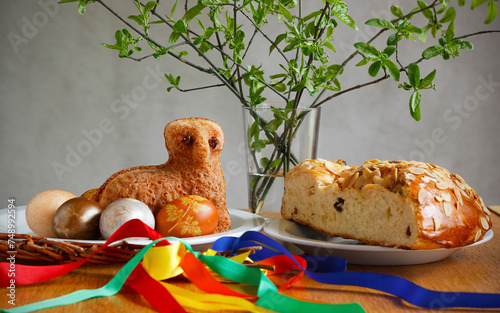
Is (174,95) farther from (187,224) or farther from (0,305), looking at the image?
(0,305)

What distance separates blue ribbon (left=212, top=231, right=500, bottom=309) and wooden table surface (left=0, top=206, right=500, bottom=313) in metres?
0.01

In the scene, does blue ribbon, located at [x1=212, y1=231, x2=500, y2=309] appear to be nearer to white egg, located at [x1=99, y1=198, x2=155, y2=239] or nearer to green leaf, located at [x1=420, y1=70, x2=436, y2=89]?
white egg, located at [x1=99, y1=198, x2=155, y2=239]

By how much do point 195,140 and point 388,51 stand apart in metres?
0.42

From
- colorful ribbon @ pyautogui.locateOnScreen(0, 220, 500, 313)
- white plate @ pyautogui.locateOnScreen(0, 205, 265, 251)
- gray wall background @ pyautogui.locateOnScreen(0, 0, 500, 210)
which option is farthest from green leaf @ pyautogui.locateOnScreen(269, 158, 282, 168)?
gray wall background @ pyautogui.locateOnScreen(0, 0, 500, 210)

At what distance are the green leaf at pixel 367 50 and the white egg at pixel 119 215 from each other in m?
0.50

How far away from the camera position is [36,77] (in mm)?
2516

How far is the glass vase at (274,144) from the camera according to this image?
3.59ft

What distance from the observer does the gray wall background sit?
2.48 metres

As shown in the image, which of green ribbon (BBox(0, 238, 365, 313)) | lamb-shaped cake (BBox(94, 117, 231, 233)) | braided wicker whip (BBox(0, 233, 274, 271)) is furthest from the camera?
lamb-shaped cake (BBox(94, 117, 231, 233))

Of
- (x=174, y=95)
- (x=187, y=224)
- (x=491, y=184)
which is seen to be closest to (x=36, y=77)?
(x=174, y=95)

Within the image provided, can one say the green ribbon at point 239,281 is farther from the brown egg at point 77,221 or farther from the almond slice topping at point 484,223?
the almond slice topping at point 484,223

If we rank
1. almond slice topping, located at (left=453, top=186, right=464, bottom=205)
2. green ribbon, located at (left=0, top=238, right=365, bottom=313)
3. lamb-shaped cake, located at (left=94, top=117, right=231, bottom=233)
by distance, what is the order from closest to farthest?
green ribbon, located at (left=0, top=238, right=365, bottom=313) < almond slice topping, located at (left=453, top=186, right=464, bottom=205) < lamb-shaped cake, located at (left=94, top=117, right=231, bottom=233)

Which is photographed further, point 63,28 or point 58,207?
point 63,28

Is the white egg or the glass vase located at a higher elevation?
the glass vase
